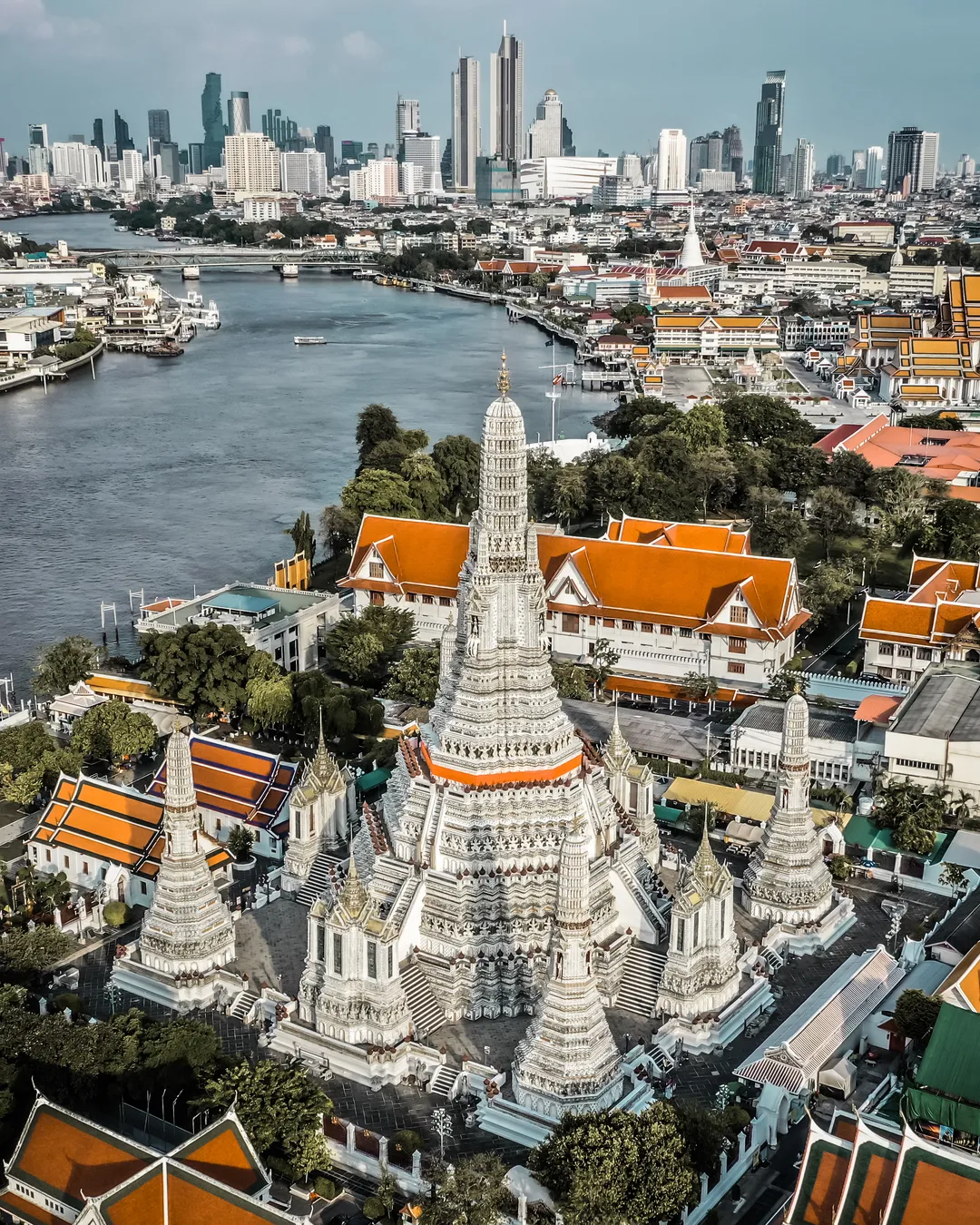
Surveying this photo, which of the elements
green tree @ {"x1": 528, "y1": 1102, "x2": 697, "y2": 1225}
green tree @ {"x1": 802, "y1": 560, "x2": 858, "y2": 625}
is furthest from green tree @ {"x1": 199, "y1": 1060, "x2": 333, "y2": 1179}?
green tree @ {"x1": 802, "y1": 560, "x2": 858, "y2": 625}

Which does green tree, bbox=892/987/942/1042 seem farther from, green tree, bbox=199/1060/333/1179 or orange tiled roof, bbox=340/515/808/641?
orange tiled roof, bbox=340/515/808/641

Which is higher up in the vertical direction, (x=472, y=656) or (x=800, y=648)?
(x=472, y=656)

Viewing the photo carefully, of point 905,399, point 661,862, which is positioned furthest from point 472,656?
point 905,399

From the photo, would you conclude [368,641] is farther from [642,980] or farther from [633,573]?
[642,980]

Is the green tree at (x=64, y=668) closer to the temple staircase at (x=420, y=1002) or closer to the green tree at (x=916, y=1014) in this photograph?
the temple staircase at (x=420, y=1002)

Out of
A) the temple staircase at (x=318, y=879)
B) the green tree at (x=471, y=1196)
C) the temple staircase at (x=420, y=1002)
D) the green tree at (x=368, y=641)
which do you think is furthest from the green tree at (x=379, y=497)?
the green tree at (x=471, y=1196)

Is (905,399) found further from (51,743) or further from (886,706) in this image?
(51,743)
